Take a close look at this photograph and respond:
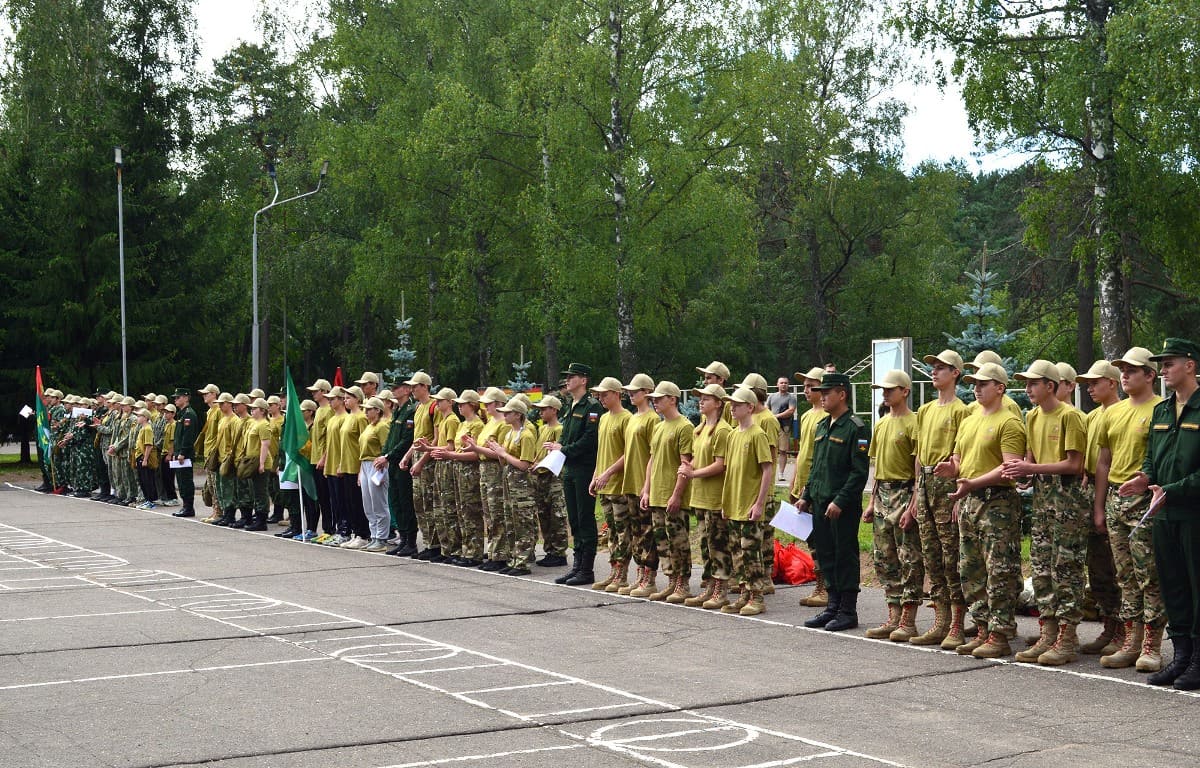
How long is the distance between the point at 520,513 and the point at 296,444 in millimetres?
5420

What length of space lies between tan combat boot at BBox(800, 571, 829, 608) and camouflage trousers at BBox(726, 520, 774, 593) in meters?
0.56

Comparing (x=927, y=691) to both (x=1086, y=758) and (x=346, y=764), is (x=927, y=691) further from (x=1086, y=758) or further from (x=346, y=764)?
(x=346, y=764)

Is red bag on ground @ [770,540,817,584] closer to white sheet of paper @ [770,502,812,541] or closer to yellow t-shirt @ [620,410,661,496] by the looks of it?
yellow t-shirt @ [620,410,661,496]

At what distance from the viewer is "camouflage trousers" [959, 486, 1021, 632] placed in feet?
32.5

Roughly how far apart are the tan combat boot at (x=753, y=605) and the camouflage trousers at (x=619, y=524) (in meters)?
1.86

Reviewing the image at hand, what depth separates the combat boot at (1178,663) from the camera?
8.87 meters

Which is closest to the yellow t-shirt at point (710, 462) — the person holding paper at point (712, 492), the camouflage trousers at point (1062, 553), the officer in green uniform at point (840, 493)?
the person holding paper at point (712, 492)

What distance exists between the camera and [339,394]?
1922cm

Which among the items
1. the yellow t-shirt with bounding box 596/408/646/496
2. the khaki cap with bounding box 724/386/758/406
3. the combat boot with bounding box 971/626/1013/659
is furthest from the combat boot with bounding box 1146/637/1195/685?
the yellow t-shirt with bounding box 596/408/646/496

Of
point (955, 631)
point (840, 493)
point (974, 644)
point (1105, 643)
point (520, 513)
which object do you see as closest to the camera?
point (1105, 643)

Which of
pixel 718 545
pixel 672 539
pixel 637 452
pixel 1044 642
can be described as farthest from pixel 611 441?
pixel 1044 642

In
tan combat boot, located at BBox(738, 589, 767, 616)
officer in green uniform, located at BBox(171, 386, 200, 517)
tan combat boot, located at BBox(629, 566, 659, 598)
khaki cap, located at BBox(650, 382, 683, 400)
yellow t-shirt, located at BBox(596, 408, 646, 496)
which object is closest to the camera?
tan combat boot, located at BBox(738, 589, 767, 616)

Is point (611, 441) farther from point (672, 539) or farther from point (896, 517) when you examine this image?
point (896, 517)

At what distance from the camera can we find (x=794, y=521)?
471 inches
